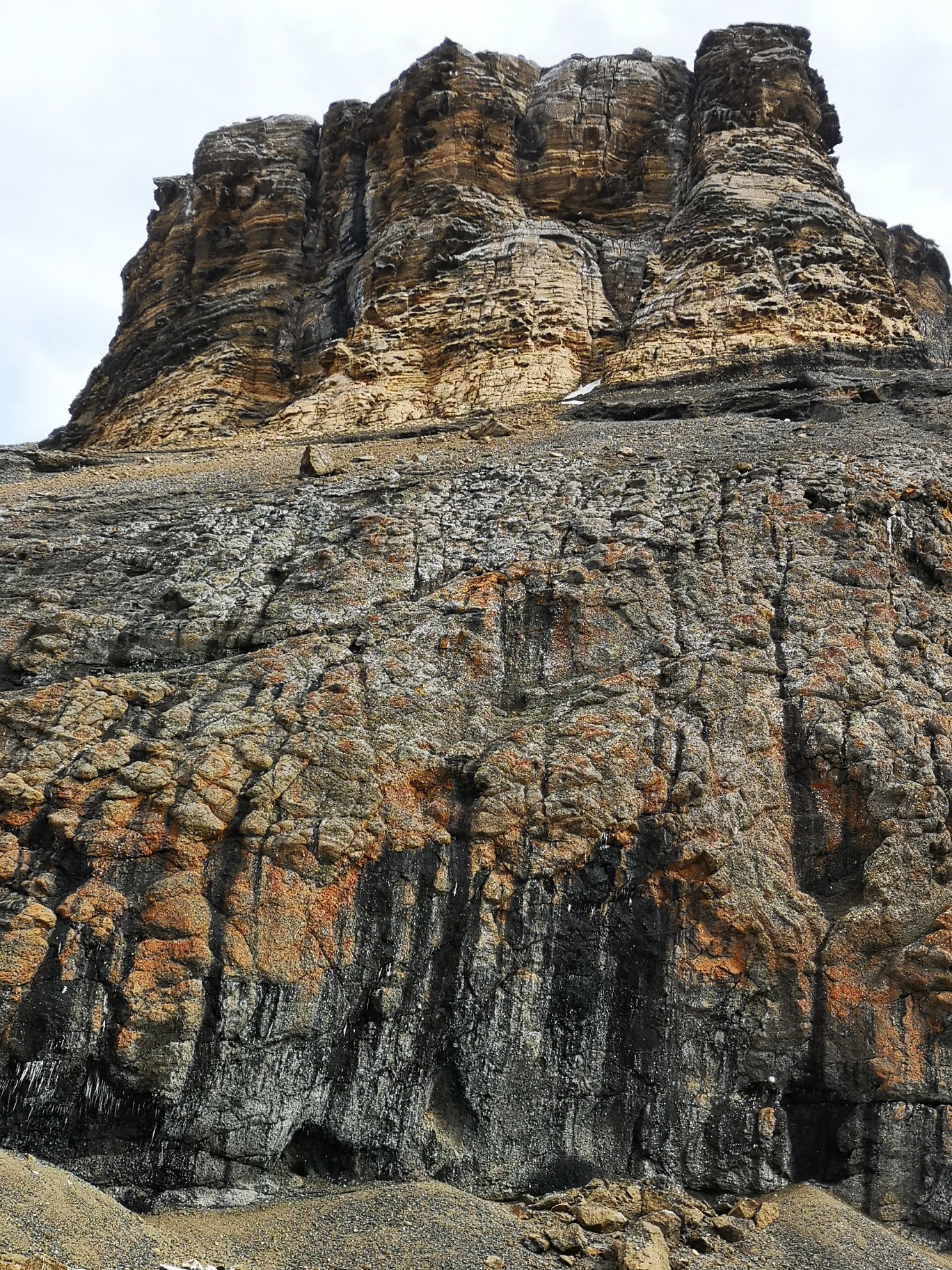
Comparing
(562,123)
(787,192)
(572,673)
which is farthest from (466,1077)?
(562,123)

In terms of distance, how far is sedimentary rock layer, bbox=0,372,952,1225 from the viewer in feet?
30.9

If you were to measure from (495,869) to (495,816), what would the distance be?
521 millimetres

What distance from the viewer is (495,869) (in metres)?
10.4

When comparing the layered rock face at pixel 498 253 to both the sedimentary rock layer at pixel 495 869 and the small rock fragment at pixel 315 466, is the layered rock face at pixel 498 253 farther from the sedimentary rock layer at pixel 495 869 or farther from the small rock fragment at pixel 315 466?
the sedimentary rock layer at pixel 495 869

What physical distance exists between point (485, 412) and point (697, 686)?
43.7ft

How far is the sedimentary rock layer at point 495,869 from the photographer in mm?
9406

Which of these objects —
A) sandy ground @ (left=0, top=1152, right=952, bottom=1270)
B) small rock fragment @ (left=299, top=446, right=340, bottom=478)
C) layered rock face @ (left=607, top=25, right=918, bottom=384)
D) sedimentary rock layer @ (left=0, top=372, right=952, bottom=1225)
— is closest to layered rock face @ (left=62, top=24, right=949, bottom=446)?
layered rock face @ (left=607, top=25, right=918, bottom=384)

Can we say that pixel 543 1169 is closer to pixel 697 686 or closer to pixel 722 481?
pixel 697 686

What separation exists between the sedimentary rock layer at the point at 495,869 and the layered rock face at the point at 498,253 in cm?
1194

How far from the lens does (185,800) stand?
34.0ft

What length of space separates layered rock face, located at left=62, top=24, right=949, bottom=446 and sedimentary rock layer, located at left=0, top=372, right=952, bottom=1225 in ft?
39.2

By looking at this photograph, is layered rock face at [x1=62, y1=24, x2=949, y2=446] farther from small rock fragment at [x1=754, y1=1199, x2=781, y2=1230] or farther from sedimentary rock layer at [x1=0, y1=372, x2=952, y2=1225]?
small rock fragment at [x1=754, y1=1199, x2=781, y2=1230]

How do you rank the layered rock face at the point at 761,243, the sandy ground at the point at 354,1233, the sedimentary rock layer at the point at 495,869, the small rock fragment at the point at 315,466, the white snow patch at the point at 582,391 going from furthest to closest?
the layered rock face at the point at 761,243
the white snow patch at the point at 582,391
the small rock fragment at the point at 315,466
the sedimentary rock layer at the point at 495,869
the sandy ground at the point at 354,1233

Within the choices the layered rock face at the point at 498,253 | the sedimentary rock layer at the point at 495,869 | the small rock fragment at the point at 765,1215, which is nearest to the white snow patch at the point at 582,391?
the layered rock face at the point at 498,253
